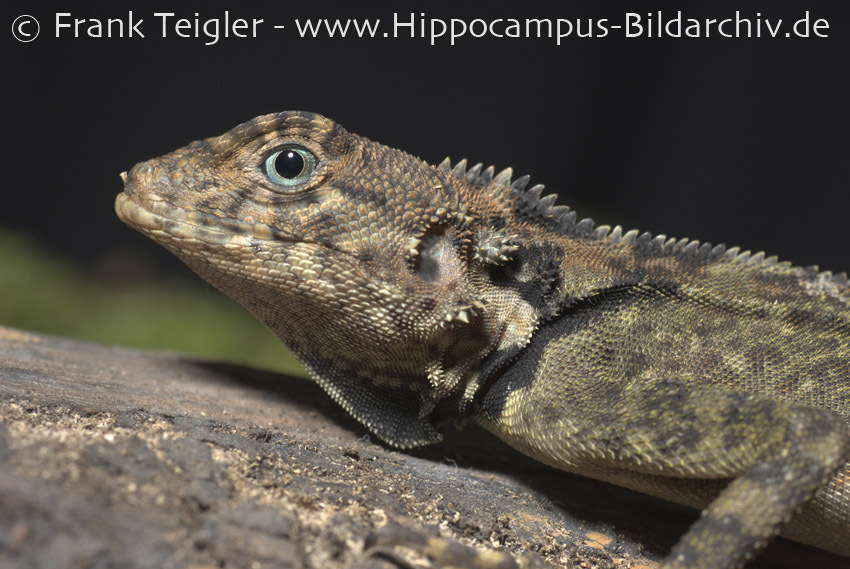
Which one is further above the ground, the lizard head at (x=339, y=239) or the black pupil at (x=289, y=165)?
the black pupil at (x=289, y=165)

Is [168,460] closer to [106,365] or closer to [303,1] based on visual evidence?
[106,365]

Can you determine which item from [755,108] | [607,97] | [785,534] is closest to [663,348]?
[785,534]

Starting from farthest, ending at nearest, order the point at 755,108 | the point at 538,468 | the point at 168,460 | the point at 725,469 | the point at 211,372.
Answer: the point at 755,108, the point at 211,372, the point at 538,468, the point at 725,469, the point at 168,460

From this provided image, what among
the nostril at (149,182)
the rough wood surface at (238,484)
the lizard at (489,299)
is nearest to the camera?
the rough wood surface at (238,484)

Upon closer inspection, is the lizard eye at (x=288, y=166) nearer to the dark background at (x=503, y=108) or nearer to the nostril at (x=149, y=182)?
the nostril at (x=149, y=182)

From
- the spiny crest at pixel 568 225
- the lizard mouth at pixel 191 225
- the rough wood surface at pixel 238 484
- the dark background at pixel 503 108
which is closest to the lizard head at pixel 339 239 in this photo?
the lizard mouth at pixel 191 225

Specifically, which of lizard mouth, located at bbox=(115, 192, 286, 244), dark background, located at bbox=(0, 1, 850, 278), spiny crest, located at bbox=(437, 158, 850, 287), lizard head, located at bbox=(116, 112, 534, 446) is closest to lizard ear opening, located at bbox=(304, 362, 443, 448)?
lizard head, located at bbox=(116, 112, 534, 446)
